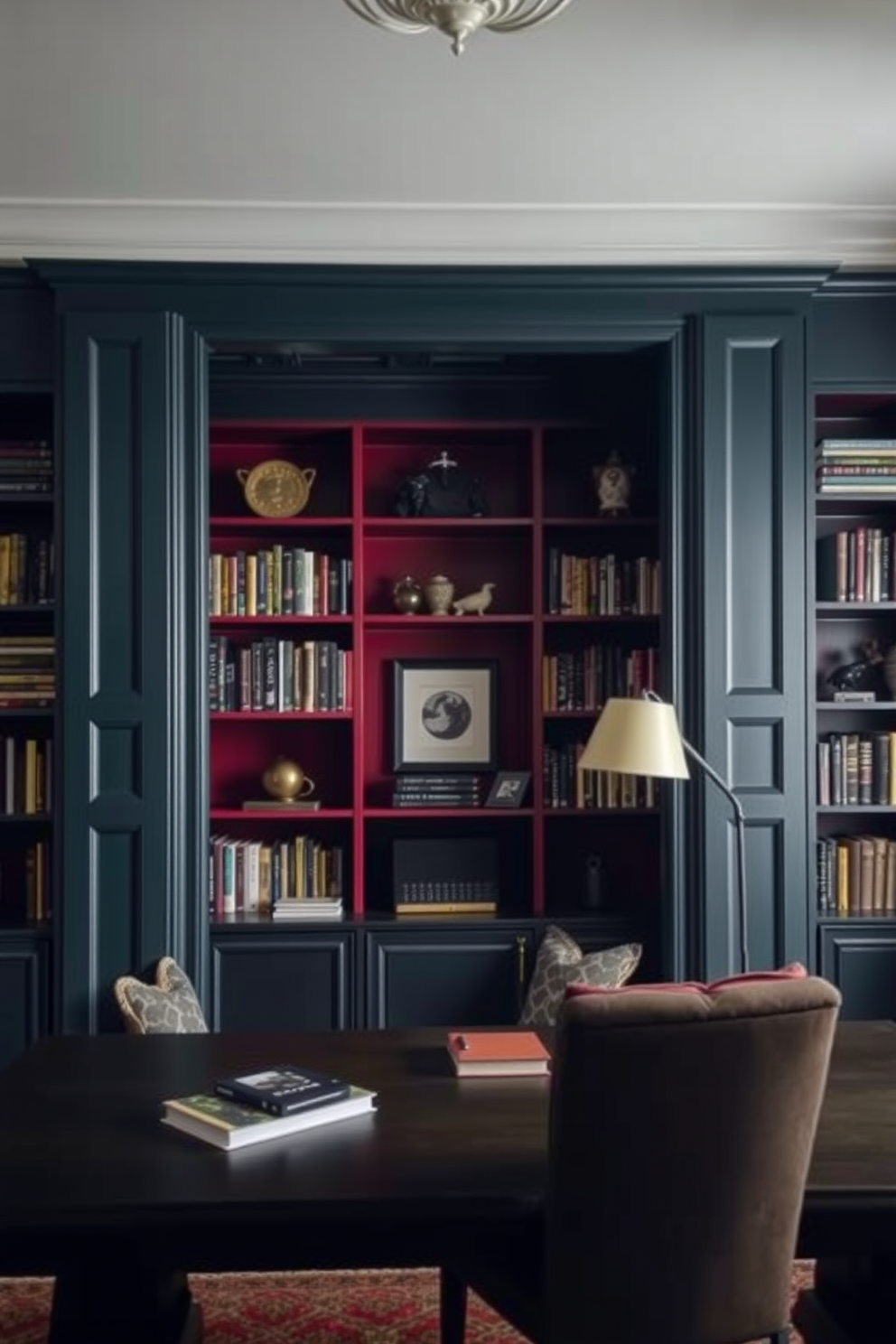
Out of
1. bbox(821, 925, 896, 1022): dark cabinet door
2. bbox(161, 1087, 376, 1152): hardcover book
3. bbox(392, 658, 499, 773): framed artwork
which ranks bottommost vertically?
bbox(821, 925, 896, 1022): dark cabinet door

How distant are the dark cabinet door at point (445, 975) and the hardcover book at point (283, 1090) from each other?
72.9 inches

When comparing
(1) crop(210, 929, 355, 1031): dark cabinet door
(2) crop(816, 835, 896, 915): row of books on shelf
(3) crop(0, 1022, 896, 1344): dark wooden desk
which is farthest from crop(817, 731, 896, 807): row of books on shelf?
(3) crop(0, 1022, 896, 1344): dark wooden desk

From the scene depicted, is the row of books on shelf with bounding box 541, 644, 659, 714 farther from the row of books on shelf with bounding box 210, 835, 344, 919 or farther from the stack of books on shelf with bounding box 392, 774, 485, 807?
the row of books on shelf with bounding box 210, 835, 344, 919

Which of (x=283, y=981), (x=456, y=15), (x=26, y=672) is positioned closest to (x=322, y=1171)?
(x=456, y=15)

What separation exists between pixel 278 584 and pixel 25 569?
0.80 meters

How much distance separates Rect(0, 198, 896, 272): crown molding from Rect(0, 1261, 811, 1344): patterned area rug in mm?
2739

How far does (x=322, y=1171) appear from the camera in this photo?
1.89 metres

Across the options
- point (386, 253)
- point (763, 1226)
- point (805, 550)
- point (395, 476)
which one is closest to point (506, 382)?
point (395, 476)

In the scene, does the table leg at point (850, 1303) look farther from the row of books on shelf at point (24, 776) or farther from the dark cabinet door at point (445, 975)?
the row of books on shelf at point (24, 776)

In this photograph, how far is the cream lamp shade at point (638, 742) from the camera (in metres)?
2.57

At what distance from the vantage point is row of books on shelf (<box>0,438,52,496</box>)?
4062 millimetres

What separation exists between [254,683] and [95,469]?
90 centimetres

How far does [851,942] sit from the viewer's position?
13.1 feet

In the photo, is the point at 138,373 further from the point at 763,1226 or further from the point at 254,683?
the point at 763,1226
